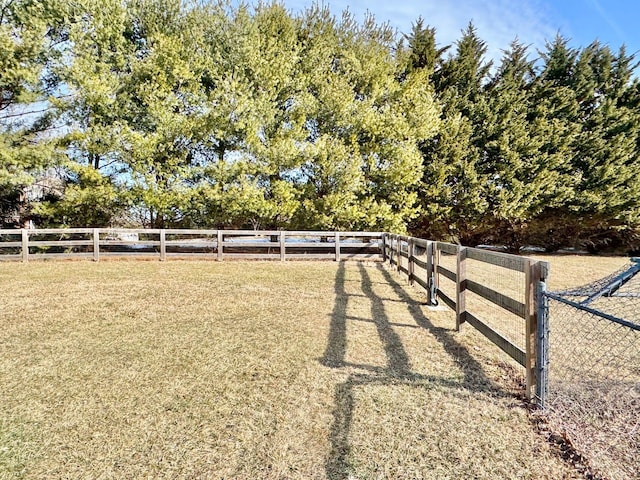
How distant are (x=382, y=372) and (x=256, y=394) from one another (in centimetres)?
114

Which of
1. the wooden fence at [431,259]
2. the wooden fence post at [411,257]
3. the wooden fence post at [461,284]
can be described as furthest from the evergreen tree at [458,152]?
the wooden fence post at [461,284]

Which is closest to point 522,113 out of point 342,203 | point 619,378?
point 342,203

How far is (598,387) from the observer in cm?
301

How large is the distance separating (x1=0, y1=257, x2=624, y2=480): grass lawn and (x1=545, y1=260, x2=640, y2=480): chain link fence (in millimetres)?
247

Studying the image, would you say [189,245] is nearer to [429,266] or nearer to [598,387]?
[429,266]

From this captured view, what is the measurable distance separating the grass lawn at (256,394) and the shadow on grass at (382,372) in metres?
0.01

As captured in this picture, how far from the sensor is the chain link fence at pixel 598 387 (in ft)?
6.98

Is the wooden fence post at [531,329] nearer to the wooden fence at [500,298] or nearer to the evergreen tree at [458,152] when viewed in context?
the wooden fence at [500,298]

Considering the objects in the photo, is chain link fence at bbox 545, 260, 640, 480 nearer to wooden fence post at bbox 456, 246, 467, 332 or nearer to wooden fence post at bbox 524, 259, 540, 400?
wooden fence post at bbox 524, 259, 540, 400

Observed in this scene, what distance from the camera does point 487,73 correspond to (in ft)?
53.1

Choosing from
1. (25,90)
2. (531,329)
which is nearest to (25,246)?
(25,90)

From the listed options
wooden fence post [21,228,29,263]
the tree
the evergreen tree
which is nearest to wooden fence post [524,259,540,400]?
the evergreen tree

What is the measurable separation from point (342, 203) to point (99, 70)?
352 inches

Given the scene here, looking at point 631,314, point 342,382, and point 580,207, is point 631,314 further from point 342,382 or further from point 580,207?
point 580,207
